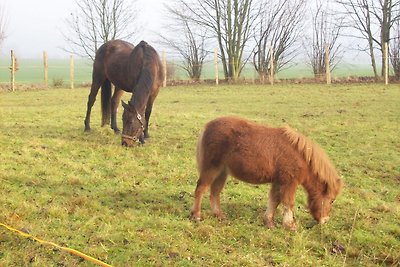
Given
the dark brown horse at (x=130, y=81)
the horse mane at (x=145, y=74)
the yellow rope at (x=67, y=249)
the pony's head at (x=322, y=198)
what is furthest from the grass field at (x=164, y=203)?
the horse mane at (x=145, y=74)

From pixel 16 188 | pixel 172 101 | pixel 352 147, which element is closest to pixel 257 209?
pixel 16 188

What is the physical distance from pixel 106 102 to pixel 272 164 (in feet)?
22.9

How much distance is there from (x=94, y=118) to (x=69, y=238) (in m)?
8.51

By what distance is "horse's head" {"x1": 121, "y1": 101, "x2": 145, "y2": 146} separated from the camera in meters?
9.08

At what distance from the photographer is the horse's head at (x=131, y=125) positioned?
908cm

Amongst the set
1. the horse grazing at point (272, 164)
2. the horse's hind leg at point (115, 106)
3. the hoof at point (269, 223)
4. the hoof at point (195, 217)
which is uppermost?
the horse's hind leg at point (115, 106)

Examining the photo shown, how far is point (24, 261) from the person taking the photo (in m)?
4.17

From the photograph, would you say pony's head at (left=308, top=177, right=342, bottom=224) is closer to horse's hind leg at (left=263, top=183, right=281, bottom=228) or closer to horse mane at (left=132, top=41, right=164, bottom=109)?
horse's hind leg at (left=263, top=183, right=281, bottom=228)

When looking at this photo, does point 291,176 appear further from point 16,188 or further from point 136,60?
point 136,60

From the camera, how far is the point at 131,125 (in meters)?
9.06

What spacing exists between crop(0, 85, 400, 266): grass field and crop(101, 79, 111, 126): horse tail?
0.36 meters

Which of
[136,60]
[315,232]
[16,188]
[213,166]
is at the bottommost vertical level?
[315,232]

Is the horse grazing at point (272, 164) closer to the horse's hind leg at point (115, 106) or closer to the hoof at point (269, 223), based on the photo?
the hoof at point (269, 223)

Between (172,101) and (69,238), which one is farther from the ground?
(172,101)
